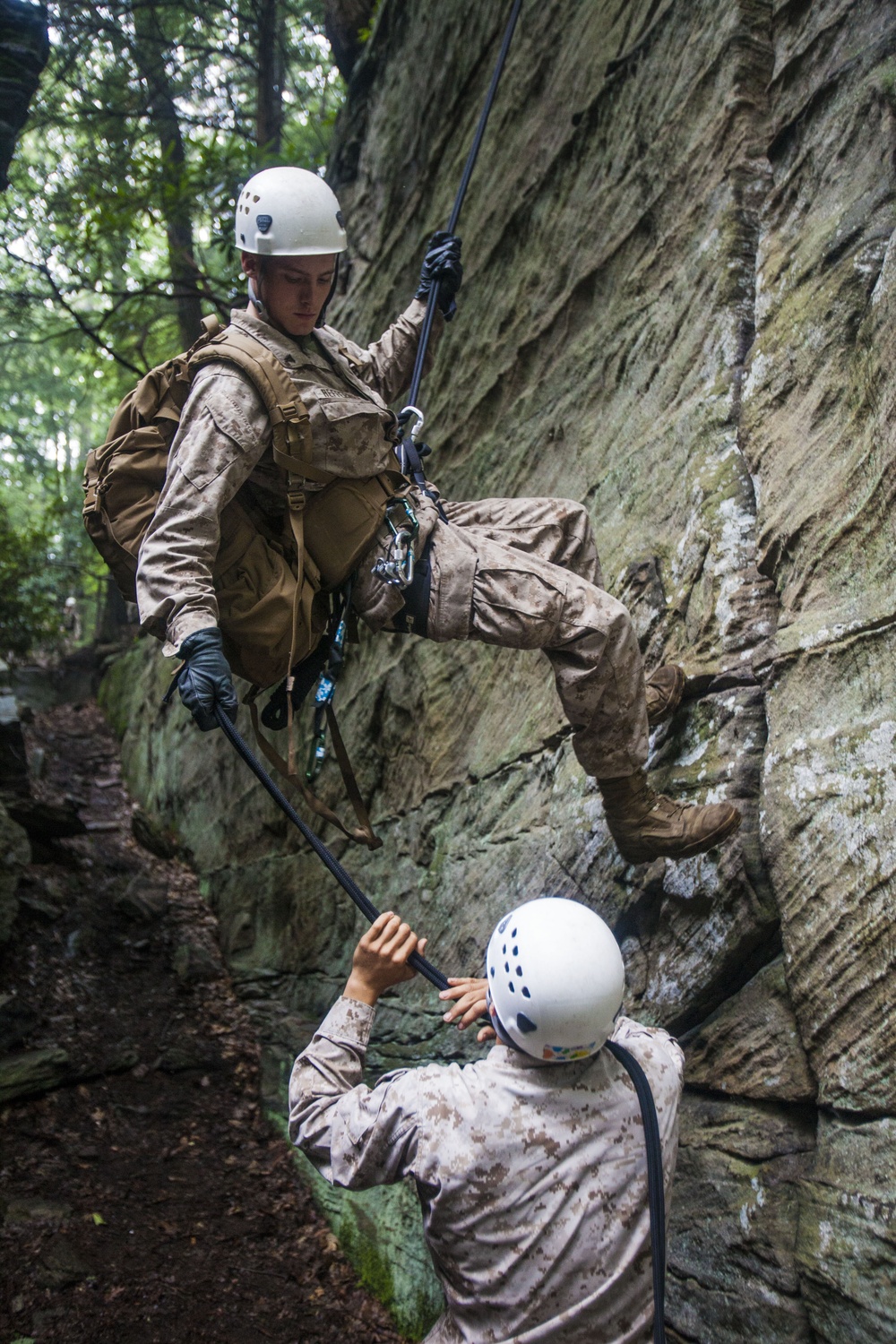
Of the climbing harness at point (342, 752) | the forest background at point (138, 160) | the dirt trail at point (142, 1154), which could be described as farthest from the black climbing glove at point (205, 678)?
the forest background at point (138, 160)

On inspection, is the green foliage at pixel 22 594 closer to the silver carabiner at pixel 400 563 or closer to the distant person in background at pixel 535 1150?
the silver carabiner at pixel 400 563

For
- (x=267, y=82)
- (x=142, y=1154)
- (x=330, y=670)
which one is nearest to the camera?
(x=330, y=670)

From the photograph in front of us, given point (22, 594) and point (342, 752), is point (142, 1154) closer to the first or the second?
point (342, 752)

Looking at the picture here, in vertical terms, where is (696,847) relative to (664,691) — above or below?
below

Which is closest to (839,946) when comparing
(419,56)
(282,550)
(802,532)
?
(802,532)

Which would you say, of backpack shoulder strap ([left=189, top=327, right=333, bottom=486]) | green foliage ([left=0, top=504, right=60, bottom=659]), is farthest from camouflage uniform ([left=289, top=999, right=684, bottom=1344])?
green foliage ([left=0, top=504, right=60, bottom=659])

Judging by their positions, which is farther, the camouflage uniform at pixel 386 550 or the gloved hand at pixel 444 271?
the gloved hand at pixel 444 271

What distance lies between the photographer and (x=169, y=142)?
522 inches

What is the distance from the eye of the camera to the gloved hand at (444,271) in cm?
509

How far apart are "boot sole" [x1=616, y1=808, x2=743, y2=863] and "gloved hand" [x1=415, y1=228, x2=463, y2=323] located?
2.87 meters

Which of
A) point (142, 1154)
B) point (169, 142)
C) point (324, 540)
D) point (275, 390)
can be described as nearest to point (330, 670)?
point (324, 540)

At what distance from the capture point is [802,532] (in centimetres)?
416

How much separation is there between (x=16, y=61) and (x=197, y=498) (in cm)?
819

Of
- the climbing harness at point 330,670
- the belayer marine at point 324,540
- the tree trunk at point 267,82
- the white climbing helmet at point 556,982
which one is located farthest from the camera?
the tree trunk at point 267,82
